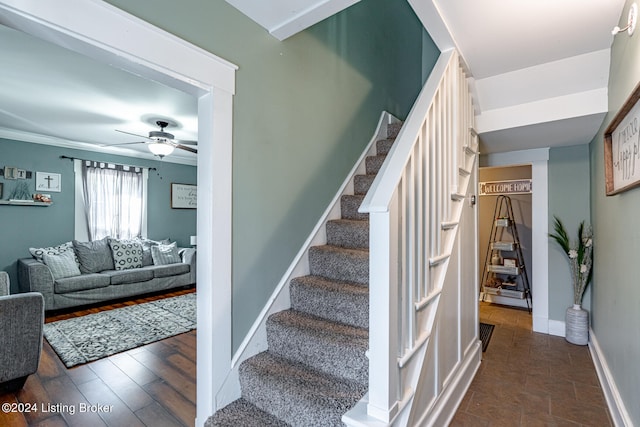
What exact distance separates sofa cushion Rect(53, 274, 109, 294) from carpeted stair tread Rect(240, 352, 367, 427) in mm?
3398

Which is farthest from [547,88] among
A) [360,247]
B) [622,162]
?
[360,247]

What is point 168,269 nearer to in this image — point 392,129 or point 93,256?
point 93,256

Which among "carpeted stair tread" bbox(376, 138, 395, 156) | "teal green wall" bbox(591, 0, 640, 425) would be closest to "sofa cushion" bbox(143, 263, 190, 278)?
"carpeted stair tread" bbox(376, 138, 395, 156)

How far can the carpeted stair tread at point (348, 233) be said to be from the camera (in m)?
2.22

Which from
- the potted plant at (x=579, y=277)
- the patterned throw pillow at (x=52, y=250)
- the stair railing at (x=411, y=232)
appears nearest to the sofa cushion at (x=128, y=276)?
the patterned throw pillow at (x=52, y=250)

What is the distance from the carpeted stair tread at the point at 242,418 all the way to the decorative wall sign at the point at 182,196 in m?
5.00

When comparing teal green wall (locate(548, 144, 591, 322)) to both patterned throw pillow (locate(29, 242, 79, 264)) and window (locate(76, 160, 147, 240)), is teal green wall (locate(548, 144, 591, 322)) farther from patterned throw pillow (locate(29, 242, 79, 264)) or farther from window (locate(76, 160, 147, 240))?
window (locate(76, 160, 147, 240))

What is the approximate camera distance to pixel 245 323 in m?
1.78

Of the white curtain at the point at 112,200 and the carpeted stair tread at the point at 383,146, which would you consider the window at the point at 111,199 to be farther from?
the carpeted stair tread at the point at 383,146

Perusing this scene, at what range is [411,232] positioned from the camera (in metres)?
1.37

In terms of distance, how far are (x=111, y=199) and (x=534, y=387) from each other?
5.89m

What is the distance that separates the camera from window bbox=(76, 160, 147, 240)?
4.80 meters

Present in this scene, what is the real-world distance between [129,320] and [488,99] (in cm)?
426

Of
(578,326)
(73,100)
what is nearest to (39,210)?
(73,100)
